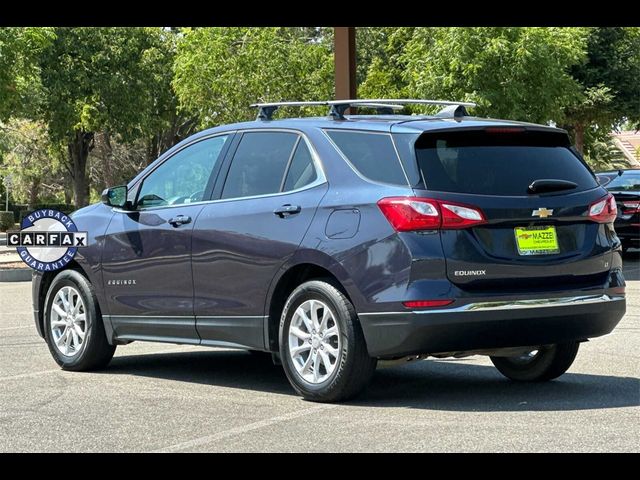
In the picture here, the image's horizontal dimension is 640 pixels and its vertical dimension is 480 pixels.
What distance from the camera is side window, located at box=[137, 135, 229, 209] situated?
9225 millimetres

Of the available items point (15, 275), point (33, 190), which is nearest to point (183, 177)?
point (15, 275)

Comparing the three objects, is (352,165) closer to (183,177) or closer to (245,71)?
(183,177)

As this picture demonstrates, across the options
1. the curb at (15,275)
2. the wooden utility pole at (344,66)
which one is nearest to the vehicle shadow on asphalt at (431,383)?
the wooden utility pole at (344,66)

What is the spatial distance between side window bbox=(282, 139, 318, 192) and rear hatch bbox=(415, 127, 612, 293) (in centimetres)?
84

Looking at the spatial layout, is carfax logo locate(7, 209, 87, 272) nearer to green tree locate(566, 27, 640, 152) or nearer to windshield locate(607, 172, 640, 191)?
windshield locate(607, 172, 640, 191)

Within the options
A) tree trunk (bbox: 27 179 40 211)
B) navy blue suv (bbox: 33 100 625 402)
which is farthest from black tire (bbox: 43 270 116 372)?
tree trunk (bbox: 27 179 40 211)

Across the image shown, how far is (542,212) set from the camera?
7.91m

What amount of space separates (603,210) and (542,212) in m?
0.59

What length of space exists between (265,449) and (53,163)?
6090 centimetres

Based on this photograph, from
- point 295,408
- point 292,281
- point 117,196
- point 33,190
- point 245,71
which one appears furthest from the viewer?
point 33,190

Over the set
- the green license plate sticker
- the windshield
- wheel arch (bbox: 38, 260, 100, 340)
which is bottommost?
the windshield

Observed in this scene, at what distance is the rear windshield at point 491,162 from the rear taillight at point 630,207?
1603 centimetres

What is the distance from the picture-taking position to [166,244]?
919 cm
